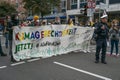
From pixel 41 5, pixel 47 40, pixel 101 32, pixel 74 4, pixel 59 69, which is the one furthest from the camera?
pixel 74 4

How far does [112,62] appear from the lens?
37.4 feet

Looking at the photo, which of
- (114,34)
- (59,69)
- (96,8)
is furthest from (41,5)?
(59,69)

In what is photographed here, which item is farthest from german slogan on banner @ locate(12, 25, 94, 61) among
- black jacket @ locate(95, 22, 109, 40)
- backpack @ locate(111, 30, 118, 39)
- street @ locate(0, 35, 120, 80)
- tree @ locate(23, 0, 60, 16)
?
tree @ locate(23, 0, 60, 16)

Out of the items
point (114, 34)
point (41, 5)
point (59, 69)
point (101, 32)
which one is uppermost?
point (41, 5)

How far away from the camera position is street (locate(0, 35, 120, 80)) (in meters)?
8.56

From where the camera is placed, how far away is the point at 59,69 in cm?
969

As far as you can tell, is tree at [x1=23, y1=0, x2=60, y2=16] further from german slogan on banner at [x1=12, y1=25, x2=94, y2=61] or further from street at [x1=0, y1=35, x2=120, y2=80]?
street at [x1=0, y1=35, x2=120, y2=80]

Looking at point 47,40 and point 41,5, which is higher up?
point 41,5

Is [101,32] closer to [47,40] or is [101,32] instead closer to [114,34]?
[114,34]

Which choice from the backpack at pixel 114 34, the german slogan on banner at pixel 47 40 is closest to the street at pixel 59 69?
the german slogan on banner at pixel 47 40

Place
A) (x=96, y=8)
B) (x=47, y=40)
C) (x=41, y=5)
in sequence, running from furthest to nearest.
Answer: (x=41, y=5), (x=96, y=8), (x=47, y=40)

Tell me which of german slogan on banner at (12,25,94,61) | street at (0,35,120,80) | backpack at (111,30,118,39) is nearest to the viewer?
street at (0,35,120,80)

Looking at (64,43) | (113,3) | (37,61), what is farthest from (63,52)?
(113,3)

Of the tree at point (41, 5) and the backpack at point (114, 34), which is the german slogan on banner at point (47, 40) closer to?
the backpack at point (114, 34)
